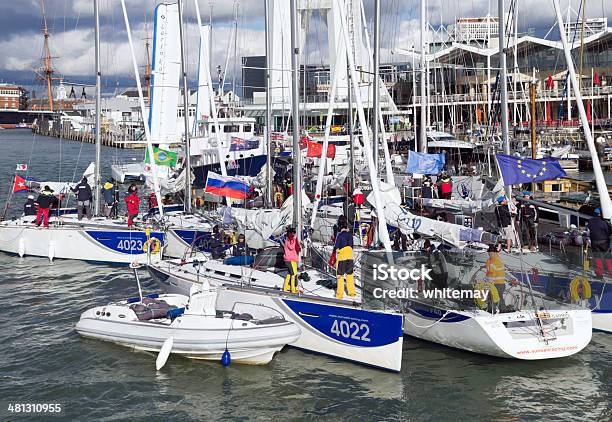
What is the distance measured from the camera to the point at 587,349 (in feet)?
48.9

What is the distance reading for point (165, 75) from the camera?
44219 millimetres

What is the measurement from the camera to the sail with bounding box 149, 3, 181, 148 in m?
42.9

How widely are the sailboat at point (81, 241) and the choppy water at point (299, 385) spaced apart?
7406mm

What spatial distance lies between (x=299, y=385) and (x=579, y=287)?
640 cm

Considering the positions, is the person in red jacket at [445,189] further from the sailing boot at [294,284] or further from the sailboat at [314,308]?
the sailing boot at [294,284]

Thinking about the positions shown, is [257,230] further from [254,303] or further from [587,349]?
[587,349]

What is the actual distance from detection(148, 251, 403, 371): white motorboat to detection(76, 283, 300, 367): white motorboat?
0.42 meters

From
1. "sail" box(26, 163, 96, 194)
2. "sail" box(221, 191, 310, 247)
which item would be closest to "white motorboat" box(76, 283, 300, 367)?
"sail" box(221, 191, 310, 247)

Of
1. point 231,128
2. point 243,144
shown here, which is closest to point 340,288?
point 243,144

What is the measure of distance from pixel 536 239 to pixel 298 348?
22.6 ft

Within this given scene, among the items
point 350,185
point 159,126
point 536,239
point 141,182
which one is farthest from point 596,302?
point 141,182

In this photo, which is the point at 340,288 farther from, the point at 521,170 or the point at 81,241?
the point at 81,241

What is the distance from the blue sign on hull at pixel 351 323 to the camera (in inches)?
529

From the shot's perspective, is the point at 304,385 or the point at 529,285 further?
the point at 529,285
